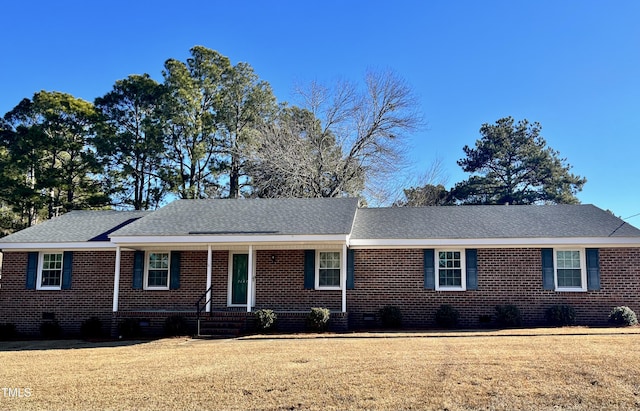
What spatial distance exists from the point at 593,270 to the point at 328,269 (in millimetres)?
7933

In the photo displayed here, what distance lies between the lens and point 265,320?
16250mm

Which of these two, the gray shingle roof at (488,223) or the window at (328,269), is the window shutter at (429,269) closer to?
the gray shingle roof at (488,223)

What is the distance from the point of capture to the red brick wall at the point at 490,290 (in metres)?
16.8

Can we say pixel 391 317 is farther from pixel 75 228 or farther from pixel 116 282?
pixel 75 228

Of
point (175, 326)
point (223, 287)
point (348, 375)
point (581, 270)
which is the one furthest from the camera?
point (223, 287)

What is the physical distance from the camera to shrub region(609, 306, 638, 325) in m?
16.2

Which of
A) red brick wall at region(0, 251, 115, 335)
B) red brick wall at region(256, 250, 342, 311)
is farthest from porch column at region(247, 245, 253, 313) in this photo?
red brick wall at region(0, 251, 115, 335)

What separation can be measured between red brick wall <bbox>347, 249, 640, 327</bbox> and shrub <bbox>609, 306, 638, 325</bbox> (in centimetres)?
41

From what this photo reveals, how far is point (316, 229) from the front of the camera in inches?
665

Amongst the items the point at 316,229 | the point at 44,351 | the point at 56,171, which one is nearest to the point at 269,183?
the point at 56,171

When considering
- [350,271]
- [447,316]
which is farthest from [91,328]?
[447,316]

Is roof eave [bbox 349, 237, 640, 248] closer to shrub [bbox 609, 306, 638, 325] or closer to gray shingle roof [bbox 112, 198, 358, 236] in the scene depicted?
gray shingle roof [bbox 112, 198, 358, 236]

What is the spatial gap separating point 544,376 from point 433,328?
297 inches

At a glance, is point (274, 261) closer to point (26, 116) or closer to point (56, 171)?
point (56, 171)
